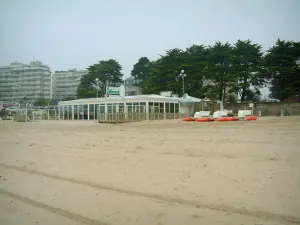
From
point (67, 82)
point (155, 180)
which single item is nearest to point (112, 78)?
point (155, 180)

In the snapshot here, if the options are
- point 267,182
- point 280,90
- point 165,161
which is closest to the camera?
point 267,182

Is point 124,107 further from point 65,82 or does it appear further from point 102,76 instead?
point 65,82

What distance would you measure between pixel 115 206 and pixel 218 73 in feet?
113

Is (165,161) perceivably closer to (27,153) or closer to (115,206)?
(115,206)

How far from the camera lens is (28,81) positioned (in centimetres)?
11475

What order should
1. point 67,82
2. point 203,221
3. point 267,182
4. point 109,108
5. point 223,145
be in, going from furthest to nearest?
point 67,82
point 109,108
point 223,145
point 267,182
point 203,221

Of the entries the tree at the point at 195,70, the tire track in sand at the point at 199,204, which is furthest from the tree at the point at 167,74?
the tire track in sand at the point at 199,204

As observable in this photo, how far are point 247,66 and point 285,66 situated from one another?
15.6 ft

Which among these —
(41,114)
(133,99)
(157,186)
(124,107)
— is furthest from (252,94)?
(157,186)

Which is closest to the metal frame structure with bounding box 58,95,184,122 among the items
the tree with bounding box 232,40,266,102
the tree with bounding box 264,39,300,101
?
the tree with bounding box 232,40,266,102

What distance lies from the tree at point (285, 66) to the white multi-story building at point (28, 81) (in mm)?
94080

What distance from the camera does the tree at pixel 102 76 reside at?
178 ft

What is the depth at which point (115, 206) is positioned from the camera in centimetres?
390

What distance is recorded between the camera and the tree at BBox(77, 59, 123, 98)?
54344 mm
